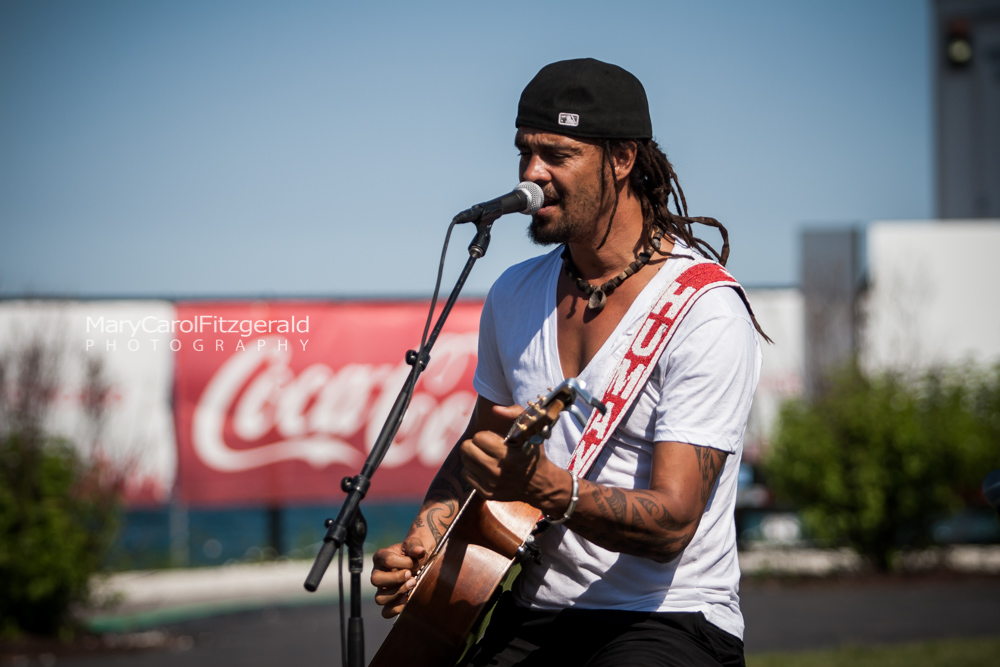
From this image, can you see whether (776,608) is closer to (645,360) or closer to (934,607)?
(934,607)

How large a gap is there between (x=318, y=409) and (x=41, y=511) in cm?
425

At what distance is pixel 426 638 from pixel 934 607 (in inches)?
297

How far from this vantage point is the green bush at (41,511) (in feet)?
24.7

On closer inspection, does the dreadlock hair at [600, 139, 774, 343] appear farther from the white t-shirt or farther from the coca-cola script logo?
the coca-cola script logo

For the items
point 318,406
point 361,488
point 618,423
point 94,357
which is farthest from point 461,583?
point 318,406

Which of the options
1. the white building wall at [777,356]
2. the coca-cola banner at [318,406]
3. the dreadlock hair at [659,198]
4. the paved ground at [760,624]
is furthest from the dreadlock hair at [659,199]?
the white building wall at [777,356]

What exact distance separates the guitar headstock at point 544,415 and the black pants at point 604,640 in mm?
672

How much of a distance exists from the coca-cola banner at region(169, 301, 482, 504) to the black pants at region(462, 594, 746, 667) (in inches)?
340

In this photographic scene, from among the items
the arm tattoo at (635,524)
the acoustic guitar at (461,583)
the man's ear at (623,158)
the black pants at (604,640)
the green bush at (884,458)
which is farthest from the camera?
the green bush at (884,458)

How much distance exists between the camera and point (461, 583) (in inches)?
103

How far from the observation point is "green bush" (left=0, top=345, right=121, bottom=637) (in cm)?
754

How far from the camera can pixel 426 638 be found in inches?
104

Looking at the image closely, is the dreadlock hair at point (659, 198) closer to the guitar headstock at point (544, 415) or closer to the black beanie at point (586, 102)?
the black beanie at point (586, 102)

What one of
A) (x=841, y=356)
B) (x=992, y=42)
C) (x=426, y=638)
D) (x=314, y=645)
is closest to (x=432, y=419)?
(x=314, y=645)
